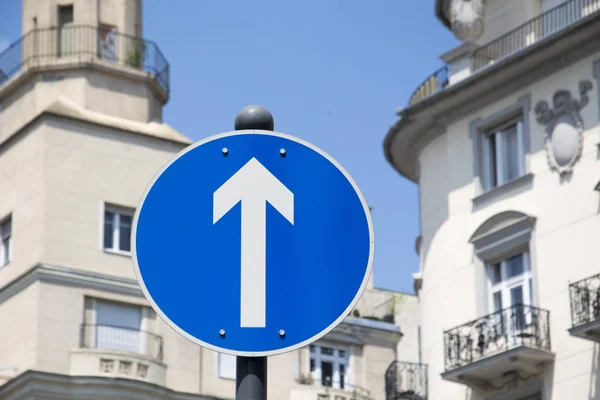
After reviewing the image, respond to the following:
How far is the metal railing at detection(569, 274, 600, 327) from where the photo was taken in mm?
30859

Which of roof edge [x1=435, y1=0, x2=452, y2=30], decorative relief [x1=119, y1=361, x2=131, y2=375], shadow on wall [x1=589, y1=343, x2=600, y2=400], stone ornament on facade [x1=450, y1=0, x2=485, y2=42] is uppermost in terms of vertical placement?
roof edge [x1=435, y1=0, x2=452, y2=30]

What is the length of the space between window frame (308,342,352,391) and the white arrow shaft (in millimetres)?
39982

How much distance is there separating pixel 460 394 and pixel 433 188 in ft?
16.2

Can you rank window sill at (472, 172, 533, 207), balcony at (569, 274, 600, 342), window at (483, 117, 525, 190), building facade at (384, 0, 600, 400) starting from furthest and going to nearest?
window at (483, 117, 525, 190) < window sill at (472, 172, 533, 207) < building facade at (384, 0, 600, 400) < balcony at (569, 274, 600, 342)

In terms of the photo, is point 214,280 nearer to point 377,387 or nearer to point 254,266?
point 254,266

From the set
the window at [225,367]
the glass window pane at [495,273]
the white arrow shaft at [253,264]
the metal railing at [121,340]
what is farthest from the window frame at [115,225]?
the white arrow shaft at [253,264]

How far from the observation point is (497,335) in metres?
33.1

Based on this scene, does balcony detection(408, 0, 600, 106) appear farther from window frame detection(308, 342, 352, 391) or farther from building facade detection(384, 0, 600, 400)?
window frame detection(308, 342, 352, 391)

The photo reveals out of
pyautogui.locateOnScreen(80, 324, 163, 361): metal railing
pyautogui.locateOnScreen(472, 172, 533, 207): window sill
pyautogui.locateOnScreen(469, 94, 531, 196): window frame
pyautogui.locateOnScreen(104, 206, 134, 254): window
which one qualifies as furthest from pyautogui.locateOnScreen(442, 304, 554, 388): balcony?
pyautogui.locateOnScreen(104, 206, 134, 254): window

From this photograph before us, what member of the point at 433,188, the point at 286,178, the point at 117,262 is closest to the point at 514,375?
the point at 433,188

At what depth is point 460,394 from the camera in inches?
1361

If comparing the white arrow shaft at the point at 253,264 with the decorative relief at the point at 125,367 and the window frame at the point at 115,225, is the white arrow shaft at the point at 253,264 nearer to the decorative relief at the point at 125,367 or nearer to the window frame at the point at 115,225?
the decorative relief at the point at 125,367

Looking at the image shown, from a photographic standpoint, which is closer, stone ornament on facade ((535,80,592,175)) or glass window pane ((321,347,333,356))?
stone ornament on facade ((535,80,592,175))

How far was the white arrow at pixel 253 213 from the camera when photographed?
602cm
